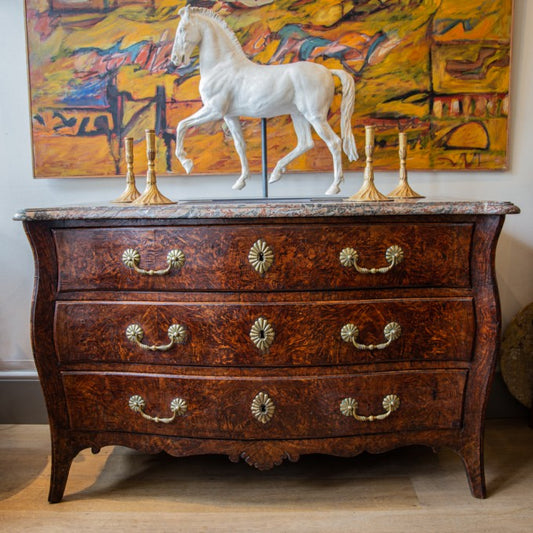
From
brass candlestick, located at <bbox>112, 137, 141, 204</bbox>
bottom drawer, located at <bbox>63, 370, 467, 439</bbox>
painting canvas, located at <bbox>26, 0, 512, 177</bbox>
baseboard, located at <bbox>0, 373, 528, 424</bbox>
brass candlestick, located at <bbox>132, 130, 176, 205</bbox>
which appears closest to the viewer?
bottom drawer, located at <bbox>63, 370, 467, 439</bbox>

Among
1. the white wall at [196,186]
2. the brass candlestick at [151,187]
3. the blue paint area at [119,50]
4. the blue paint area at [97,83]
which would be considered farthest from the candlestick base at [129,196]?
the blue paint area at [119,50]

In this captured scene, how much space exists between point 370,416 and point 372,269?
45cm

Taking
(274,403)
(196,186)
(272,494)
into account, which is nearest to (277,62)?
(196,186)

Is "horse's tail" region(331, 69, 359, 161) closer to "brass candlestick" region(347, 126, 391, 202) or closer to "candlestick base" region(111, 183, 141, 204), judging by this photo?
"brass candlestick" region(347, 126, 391, 202)

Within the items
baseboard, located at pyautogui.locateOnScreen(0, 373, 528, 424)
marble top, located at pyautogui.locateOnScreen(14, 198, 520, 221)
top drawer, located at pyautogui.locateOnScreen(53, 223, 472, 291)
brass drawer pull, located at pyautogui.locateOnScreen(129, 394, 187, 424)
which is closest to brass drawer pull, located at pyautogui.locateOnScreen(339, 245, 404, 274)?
top drawer, located at pyautogui.locateOnScreen(53, 223, 472, 291)

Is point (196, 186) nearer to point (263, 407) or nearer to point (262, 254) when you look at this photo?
point (262, 254)

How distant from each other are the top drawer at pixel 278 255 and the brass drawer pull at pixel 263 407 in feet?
1.07

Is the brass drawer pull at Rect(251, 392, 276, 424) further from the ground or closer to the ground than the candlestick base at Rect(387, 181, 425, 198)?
closer to the ground

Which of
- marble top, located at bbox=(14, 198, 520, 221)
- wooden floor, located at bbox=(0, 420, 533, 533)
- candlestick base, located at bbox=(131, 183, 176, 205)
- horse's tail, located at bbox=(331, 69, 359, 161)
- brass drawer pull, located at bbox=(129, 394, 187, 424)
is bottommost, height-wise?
wooden floor, located at bbox=(0, 420, 533, 533)

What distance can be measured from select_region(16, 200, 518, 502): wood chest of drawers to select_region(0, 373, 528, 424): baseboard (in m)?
0.78

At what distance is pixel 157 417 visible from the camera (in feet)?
4.90

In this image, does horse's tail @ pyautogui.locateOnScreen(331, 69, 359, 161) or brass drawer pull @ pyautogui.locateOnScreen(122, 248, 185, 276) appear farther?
horse's tail @ pyautogui.locateOnScreen(331, 69, 359, 161)

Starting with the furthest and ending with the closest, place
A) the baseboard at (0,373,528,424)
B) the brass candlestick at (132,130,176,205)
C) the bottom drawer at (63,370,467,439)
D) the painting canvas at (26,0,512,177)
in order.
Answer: the baseboard at (0,373,528,424), the painting canvas at (26,0,512,177), the brass candlestick at (132,130,176,205), the bottom drawer at (63,370,467,439)

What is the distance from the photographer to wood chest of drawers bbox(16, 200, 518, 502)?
4.59 feet
